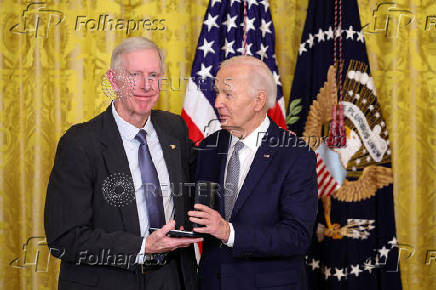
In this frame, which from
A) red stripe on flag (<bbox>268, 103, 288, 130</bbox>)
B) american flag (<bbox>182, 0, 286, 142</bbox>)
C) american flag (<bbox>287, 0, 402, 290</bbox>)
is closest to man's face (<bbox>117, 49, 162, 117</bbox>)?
american flag (<bbox>182, 0, 286, 142</bbox>)

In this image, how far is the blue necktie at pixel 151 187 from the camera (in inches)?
84.1

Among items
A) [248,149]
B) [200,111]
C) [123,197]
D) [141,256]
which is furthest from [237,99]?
[200,111]

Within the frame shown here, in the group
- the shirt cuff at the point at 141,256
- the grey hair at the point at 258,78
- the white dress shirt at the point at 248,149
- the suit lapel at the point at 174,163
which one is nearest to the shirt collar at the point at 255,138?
the white dress shirt at the point at 248,149

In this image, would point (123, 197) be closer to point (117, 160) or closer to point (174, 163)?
point (117, 160)

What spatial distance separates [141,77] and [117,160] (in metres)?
0.38

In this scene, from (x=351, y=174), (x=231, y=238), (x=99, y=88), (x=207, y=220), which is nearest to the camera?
(x=207, y=220)

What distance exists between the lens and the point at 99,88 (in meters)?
3.77

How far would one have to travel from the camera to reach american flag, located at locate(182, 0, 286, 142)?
3467 millimetres

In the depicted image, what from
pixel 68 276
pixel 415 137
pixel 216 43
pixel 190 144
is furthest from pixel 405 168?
pixel 68 276

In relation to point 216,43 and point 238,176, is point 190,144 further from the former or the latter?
point 216,43

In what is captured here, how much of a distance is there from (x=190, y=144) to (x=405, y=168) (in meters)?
2.05

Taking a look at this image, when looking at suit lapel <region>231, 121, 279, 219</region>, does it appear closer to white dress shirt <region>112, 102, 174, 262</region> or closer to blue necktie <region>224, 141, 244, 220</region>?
blue necktie <region>224, 141, 244, 220</region>

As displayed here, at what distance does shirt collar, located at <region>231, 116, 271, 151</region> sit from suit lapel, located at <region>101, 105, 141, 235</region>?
55 centimetres

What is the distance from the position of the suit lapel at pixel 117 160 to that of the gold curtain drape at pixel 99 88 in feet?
5.45
